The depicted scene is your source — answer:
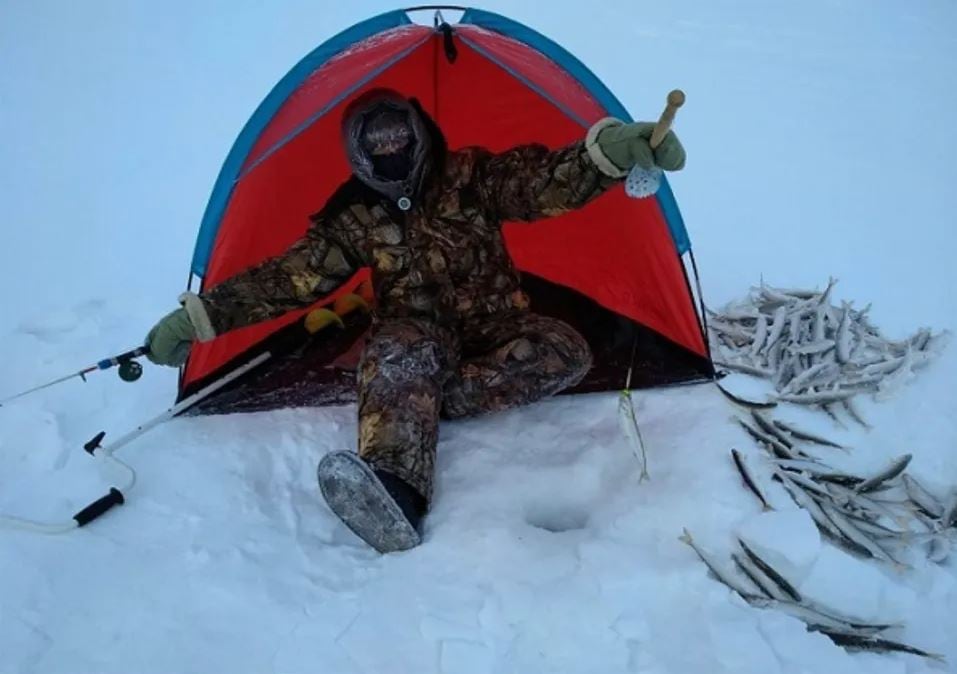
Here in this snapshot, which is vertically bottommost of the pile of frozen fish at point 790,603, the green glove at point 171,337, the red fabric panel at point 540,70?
the pile of frozen fish at point 790,603

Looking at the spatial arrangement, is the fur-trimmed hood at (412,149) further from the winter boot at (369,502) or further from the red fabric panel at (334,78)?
the winter boot at (369,502)

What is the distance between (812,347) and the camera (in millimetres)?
3506

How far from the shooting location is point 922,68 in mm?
7953

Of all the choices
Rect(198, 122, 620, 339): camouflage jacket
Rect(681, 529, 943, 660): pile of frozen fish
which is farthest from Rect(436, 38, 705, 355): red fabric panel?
Rect(681, 529, 943, 660): pile of frozen fish

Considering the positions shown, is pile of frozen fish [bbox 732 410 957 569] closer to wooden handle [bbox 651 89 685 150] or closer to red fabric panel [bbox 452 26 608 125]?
wooden handle [bbox 651 89 685 150]

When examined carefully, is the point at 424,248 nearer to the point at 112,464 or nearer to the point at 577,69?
the point at 577,69

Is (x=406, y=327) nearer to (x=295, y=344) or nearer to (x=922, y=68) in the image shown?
(x=295, y=344)

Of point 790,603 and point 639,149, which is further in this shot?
point 639,149

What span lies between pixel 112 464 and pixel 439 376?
119 centimetres

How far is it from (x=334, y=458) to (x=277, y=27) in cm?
812

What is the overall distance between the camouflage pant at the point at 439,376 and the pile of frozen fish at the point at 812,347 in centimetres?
97

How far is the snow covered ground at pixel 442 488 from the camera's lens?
1.96m

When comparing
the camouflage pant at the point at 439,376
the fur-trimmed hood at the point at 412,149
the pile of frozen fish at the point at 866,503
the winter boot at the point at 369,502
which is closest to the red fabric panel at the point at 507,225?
the fur-trimmed hood at the point at 412,149

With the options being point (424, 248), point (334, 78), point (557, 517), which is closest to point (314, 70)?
point (334, 78)
